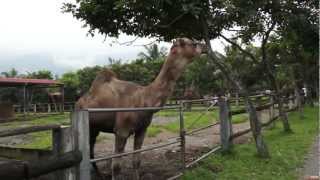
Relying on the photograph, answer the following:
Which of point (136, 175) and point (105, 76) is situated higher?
point (105, 76)

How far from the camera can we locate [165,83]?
8125mm

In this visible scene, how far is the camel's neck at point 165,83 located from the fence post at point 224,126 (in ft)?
9.89

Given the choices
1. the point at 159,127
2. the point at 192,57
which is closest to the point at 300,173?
the point at 192,57

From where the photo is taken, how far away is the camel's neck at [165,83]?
8.00 metres

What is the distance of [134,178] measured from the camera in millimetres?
7832

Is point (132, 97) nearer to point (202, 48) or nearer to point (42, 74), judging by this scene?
point (202, 48)

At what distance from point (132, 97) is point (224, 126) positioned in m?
3.66

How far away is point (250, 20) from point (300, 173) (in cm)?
407

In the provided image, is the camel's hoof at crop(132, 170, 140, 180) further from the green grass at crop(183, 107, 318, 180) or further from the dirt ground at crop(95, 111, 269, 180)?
the green grass at crop(183, 107, 318, 180)

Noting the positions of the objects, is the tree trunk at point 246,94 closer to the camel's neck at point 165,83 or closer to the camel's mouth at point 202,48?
the camel's mouth at point 202,48

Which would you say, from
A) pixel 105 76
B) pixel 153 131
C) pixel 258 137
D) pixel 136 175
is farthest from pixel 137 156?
pixel 153 131

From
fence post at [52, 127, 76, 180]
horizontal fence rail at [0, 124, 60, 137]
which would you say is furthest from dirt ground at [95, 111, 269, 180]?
horizontal fence rail at [0, 124, 60, 137]

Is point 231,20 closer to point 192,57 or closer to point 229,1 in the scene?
point 229,1

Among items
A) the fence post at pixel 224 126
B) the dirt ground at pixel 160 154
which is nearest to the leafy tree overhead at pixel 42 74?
the dirt ground at pixel 160 154
